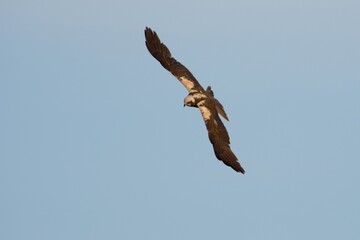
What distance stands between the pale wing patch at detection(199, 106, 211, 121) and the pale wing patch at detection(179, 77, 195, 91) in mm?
2258

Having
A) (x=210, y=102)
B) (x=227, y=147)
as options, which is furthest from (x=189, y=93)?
(x=227, y=147)

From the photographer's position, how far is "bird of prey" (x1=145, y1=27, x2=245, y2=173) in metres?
33.5

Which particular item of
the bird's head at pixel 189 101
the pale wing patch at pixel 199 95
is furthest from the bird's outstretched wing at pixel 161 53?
the bird's head at pixel 189 101

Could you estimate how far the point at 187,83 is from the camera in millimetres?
38406

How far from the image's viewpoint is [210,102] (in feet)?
119

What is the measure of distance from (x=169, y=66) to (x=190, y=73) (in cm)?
106

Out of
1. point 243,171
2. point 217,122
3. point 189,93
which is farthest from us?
point 189,93

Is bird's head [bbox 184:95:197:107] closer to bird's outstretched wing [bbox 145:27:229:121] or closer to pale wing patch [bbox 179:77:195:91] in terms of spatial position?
pale wing patch [bbox 179:77:195:91]

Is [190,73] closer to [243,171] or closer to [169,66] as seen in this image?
[169,66]

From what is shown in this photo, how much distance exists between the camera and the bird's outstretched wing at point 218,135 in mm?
32969

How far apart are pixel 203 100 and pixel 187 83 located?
7.14ft

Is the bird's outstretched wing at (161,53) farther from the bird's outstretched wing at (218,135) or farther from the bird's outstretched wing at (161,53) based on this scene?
the bird's outstretched wing at (218,135)

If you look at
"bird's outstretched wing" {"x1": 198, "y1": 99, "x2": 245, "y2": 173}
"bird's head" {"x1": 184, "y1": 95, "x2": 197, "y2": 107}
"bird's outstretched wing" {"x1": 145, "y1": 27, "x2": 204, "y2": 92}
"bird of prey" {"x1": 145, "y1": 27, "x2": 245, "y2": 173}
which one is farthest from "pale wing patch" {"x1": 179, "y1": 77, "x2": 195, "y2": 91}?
"bird's outstretched wing" {"x1": 198, "y1": 99, "x2": 245, "y2": 173}

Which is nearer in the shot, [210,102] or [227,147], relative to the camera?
[227,147]
